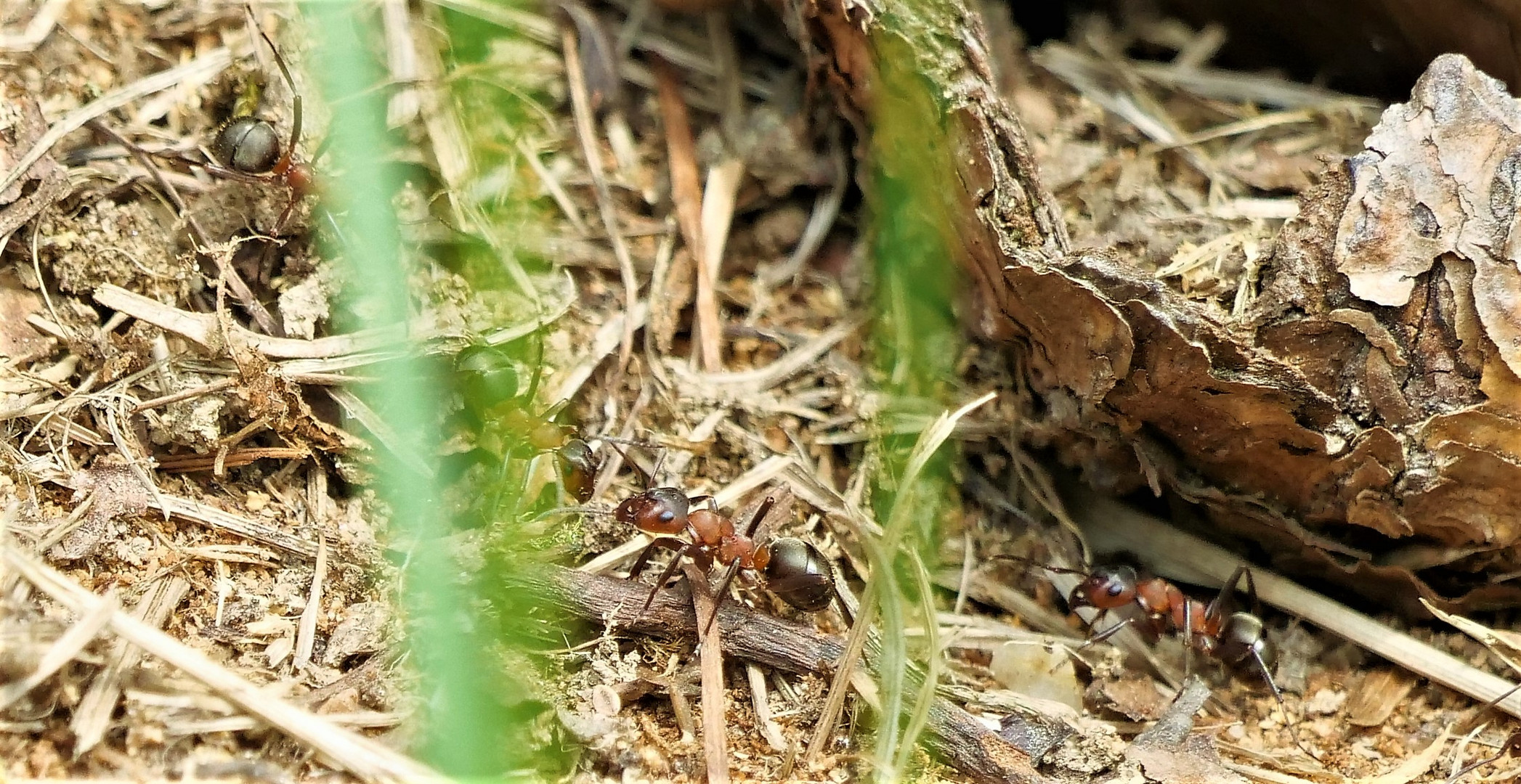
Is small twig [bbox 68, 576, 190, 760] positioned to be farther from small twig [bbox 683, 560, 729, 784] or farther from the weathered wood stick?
small twig [bbox 683, 560, 729, 784]

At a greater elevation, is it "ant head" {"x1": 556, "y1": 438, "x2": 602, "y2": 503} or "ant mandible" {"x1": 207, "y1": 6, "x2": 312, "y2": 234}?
"ant mandible" {"x1": 207, "y1": 6, "x2": 312, "y2": 234}

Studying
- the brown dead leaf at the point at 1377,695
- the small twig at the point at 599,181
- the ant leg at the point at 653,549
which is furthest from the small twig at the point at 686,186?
the brown dead leaf at the point at 1377,695

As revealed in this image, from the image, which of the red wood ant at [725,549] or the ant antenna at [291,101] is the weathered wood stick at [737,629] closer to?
the red wood ant at [725,549]

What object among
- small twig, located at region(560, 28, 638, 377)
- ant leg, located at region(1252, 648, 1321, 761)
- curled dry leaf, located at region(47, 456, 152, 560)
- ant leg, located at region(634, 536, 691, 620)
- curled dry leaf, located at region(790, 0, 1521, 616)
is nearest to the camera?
curled dry leaf, located at region(47, 456, 152, 560)

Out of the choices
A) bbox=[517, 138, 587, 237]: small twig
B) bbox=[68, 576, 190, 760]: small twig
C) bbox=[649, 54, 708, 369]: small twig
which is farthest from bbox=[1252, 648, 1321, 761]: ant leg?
bbox=[68, 576, 190, 760]: small twig

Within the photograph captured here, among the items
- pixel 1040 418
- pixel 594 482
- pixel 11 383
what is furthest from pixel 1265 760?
pixel 11 383

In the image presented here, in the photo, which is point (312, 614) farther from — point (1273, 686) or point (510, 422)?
point (1273, 686)

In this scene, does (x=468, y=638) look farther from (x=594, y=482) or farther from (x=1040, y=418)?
(x=1040, y=418)

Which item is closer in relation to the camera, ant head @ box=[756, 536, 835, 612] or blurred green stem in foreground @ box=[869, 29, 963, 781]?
blurred green stem in foreground @ box=[869, 29, 963, 781]
